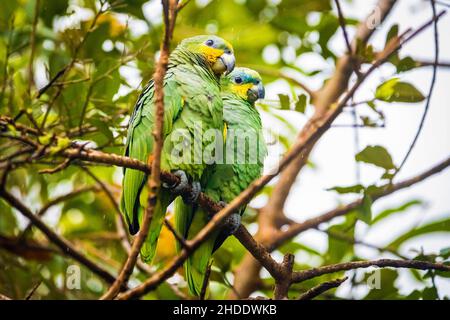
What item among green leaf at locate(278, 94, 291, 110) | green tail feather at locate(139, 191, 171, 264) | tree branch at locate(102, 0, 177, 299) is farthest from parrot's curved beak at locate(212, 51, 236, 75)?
tree branch at locate(102, 0, 177, 299)

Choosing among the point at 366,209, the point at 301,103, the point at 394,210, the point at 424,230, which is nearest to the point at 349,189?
the point at 366,209

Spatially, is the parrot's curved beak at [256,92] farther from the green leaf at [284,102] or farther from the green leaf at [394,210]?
the green leaf at [394,210]

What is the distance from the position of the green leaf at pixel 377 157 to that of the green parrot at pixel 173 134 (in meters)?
0.59

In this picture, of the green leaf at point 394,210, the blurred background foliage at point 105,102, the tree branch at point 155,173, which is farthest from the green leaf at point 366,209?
the tree branch at point 155,173

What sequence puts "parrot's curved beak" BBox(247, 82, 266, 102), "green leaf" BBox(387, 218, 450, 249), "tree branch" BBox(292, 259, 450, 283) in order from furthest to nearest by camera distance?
"green leaf" BBox(387, 218, 450, 249) → "parrot's curved beak" BBox(247, 82, 266, 102) → "tree branch" BBox(292, 259, 450, 283)

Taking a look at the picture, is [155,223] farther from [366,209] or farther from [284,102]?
[366,209]

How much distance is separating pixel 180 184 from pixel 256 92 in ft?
2.62

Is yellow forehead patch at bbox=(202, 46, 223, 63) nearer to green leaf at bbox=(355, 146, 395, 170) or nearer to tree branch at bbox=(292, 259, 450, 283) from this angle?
green leaf at bbox=(355, 146, 395, 170)

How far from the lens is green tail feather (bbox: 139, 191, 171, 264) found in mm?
2334

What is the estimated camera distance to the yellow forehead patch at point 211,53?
275 cm

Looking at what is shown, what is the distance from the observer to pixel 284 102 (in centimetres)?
260

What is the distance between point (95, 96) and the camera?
2797 millimetres

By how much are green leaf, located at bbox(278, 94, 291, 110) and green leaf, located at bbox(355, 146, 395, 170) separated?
37cm
